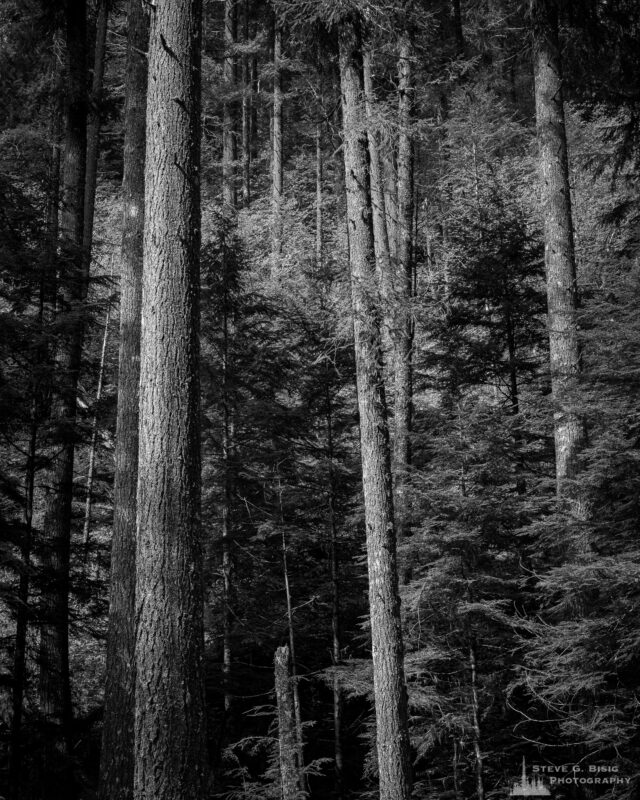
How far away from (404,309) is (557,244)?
10.6ft

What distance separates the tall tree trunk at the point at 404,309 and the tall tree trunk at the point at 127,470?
352cm

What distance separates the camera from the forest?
5234mm

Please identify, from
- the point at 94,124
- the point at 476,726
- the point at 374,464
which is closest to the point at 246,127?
the point at 94,124

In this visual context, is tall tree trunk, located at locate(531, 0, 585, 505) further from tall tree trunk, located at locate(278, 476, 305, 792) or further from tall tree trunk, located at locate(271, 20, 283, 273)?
tall tree trunk, located at locate(271, 20, 283, 273)

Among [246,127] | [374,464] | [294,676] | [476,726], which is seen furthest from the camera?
[246,127]

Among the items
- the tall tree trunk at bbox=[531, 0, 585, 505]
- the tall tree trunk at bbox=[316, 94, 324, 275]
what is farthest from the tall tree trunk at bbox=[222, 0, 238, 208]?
the tall tree trunk at bbox=[531, 0, 585, 505]

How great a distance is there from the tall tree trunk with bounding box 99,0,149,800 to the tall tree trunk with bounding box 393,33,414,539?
11.5 ft

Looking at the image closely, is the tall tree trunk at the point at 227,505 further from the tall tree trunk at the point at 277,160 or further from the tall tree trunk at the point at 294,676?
the tall tree trunk at the point at 277,160

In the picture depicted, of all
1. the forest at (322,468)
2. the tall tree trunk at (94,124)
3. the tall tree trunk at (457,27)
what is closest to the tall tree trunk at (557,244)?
the forest at (322,468)

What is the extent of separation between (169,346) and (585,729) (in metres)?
6.02

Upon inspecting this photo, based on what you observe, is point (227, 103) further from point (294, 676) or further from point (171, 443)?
point (171, 443)

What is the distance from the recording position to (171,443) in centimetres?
479

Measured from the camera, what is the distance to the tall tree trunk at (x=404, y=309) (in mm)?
7844

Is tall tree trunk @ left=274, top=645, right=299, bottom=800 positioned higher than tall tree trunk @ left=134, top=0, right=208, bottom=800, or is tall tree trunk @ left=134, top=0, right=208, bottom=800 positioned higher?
tall tree trunk @ left=134, top=0, right=208, bottom=800
